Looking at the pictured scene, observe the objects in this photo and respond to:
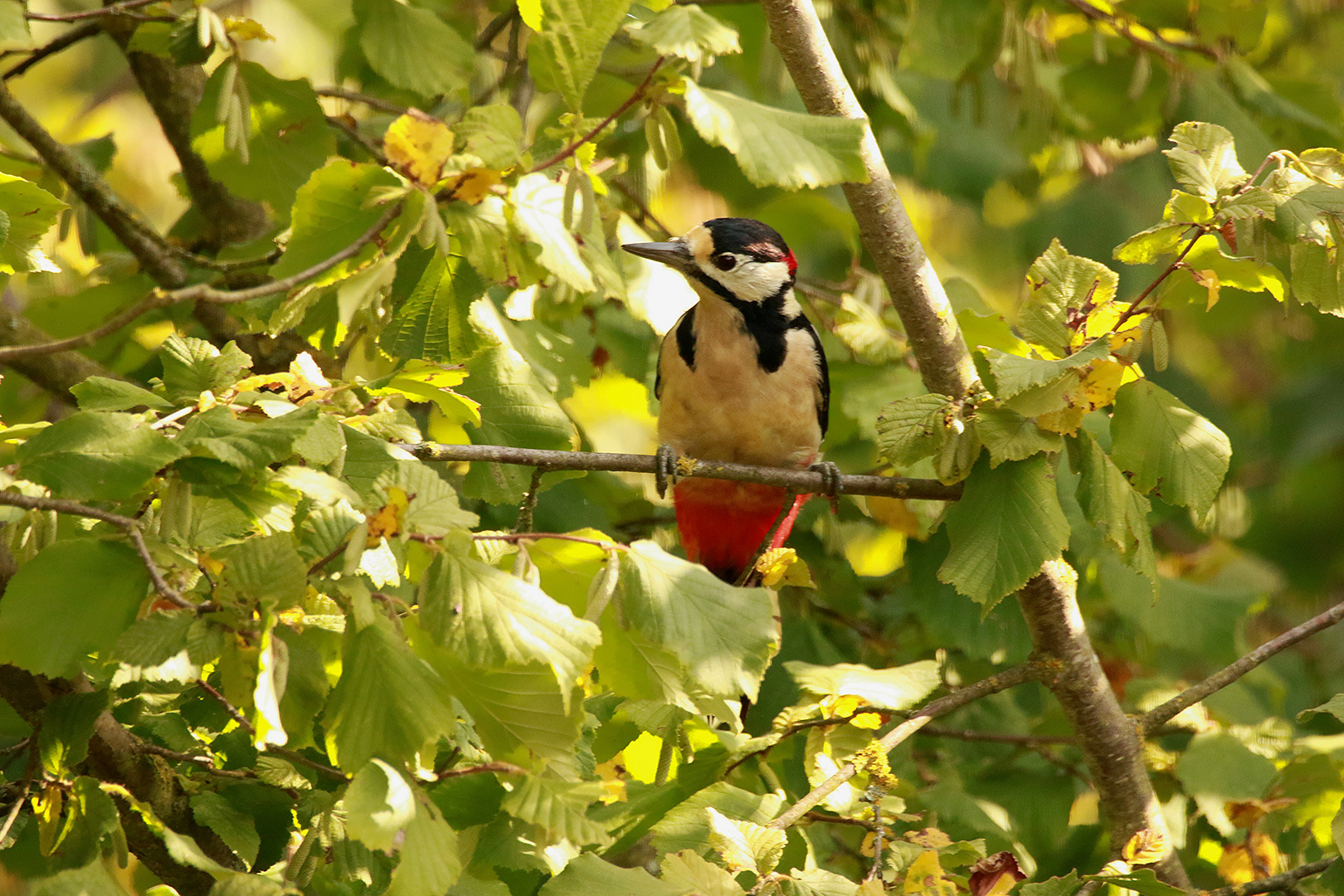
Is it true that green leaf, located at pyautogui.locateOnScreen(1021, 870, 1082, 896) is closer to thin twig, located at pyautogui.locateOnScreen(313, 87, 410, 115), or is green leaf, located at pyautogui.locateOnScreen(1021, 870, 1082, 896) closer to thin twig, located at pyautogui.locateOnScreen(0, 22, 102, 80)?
thin twig, located at pyautogui.locateOnScreen(313, 87, 410, 115)

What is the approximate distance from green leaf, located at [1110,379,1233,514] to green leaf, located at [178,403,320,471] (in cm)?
132

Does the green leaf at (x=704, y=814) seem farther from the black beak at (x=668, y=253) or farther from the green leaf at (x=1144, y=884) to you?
the black beak at (x=668, y=253)

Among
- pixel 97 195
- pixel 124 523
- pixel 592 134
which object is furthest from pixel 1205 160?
pixel 97 195

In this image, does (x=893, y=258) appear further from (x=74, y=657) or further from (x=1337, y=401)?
(x=1337, y=401)

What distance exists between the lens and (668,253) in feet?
9.92

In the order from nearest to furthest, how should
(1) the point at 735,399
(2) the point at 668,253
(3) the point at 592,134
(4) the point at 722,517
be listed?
(3) the point at 592,134, (2) the point at 668,253, (1) the point at 735,399, (4) the point at 722,517

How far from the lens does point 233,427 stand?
1.39 metres

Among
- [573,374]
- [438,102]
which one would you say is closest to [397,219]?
[573,374]

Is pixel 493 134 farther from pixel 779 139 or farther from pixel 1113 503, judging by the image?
pixel 1113 503

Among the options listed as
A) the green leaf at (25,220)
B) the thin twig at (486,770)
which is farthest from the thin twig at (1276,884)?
the green leaf at (25,220)

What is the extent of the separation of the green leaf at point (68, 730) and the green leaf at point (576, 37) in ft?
3.54

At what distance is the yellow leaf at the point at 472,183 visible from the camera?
1.57m

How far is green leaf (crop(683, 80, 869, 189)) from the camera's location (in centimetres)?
175

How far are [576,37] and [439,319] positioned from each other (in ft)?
1.56
